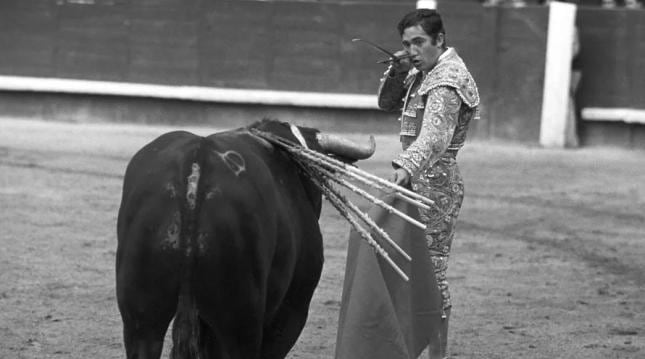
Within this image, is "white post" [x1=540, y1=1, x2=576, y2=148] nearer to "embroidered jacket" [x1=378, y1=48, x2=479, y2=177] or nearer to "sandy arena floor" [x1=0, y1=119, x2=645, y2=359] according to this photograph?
"sandy arena floor" [x1=0, y1=119, x2=645, y2=359]

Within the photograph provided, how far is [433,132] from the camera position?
380 centimetres

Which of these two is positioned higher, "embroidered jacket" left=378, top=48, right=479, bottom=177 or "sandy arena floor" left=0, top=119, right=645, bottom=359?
"embroidered jacket" left=378, top=48, right=479, bottom=177

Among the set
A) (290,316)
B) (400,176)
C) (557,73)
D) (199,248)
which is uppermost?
(557,73)

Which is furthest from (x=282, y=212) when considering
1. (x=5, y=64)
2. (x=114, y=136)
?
(x=5, y=64)

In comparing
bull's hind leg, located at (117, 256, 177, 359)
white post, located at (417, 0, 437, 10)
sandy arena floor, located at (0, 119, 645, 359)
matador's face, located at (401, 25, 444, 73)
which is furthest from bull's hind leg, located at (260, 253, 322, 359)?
white post, located at (417, 0, 437, 10)

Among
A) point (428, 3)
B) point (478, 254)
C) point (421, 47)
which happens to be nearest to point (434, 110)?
point (421, 47)

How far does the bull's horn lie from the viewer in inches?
151

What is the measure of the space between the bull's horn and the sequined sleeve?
0.14 meters

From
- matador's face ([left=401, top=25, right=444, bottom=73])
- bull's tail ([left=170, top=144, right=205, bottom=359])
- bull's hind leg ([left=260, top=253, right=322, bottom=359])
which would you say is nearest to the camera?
bull's tail ([left=170, top=144, right=205, bottom=359])

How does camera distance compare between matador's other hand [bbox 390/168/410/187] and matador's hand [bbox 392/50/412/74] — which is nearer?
matador's other hand [bbox 390/168/410/187]

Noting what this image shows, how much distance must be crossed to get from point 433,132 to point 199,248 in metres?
1.01

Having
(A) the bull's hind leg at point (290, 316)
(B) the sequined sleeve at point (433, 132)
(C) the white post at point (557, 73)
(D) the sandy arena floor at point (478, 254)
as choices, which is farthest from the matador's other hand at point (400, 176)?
(C) the white post at point (557, 73)

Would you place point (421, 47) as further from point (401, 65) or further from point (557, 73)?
point (557, 73)

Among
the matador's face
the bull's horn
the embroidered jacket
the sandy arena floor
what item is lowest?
the sandy arena floor
